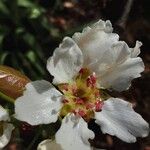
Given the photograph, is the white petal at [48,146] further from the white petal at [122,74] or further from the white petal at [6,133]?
the white petal at [122,74]

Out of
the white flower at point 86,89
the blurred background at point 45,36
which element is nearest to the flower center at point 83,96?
the white flower at point 86,89

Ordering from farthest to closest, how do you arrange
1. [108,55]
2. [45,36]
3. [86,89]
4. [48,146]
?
[45,36] → [86,89] → [108,55] → [48,146]

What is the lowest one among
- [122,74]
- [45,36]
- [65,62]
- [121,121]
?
[45,36]

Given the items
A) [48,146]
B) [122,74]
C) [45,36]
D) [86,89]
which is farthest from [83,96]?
[45,36]

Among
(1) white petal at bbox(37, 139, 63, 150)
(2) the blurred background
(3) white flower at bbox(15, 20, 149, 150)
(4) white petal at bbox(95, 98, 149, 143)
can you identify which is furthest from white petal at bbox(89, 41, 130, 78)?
(2) the blurred background

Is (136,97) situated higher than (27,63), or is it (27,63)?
(27,63)

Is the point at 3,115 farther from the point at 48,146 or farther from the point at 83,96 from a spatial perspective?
the point at 83,96

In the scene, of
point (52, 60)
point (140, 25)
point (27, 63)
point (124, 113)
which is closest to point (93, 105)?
point (124, 113)

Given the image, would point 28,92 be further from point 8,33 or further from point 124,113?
point 8,33
